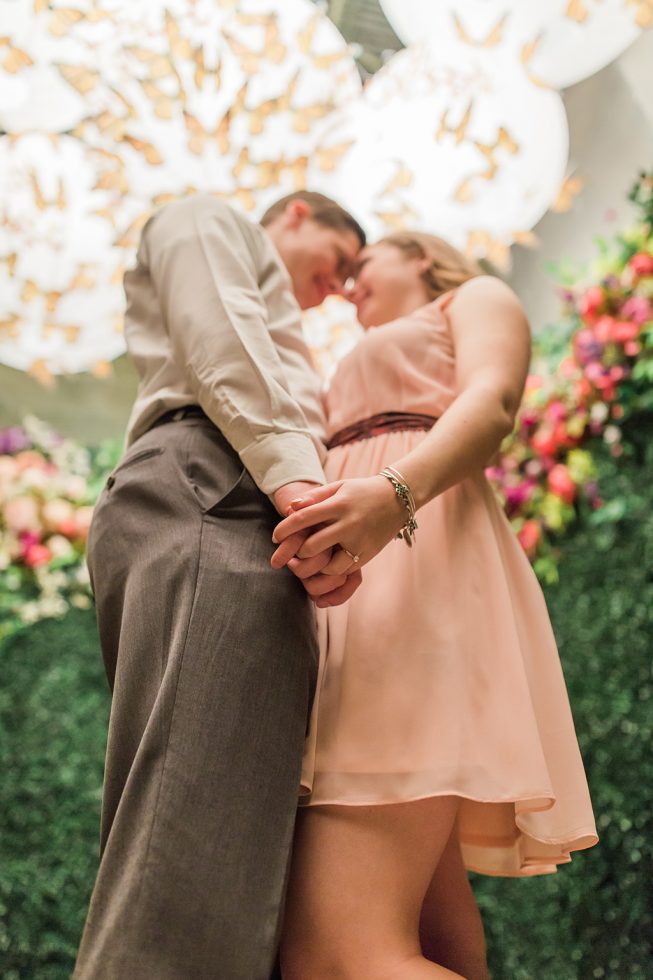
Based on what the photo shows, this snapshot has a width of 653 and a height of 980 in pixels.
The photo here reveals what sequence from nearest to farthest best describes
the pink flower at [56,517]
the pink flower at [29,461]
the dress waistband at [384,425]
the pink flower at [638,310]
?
the dress waistband at [384,425], the pink flower at [638,310], the pink flower at [56,517], the pink flower at [29,461]

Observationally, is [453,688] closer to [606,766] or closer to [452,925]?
[452,925]

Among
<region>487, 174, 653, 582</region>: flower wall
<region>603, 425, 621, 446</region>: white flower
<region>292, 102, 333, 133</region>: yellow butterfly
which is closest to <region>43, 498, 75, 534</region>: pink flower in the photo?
<region>487, 174, 653, 582</region>: flower wall

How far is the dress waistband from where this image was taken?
1.33 m

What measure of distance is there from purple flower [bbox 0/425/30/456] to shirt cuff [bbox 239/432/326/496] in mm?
2510

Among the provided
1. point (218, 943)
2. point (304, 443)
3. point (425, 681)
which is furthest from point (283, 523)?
point (218, 943)

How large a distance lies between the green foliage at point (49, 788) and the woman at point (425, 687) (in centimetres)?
147

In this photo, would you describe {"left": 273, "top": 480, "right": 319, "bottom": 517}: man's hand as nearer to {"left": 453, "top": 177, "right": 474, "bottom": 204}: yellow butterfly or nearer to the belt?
the belt

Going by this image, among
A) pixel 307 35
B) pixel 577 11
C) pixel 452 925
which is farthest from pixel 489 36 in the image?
pixel 452 925

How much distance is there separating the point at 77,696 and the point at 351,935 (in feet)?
6.74

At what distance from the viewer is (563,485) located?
230 cm

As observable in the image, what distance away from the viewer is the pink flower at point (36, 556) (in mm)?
2961

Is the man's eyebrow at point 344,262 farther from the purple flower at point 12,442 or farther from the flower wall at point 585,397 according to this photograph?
the purple flower at point 12,442

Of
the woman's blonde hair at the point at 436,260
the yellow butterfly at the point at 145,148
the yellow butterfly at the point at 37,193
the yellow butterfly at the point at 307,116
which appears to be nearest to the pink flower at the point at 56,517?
the yellow butterfly at the point at 37,193

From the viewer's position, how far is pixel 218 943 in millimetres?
809
